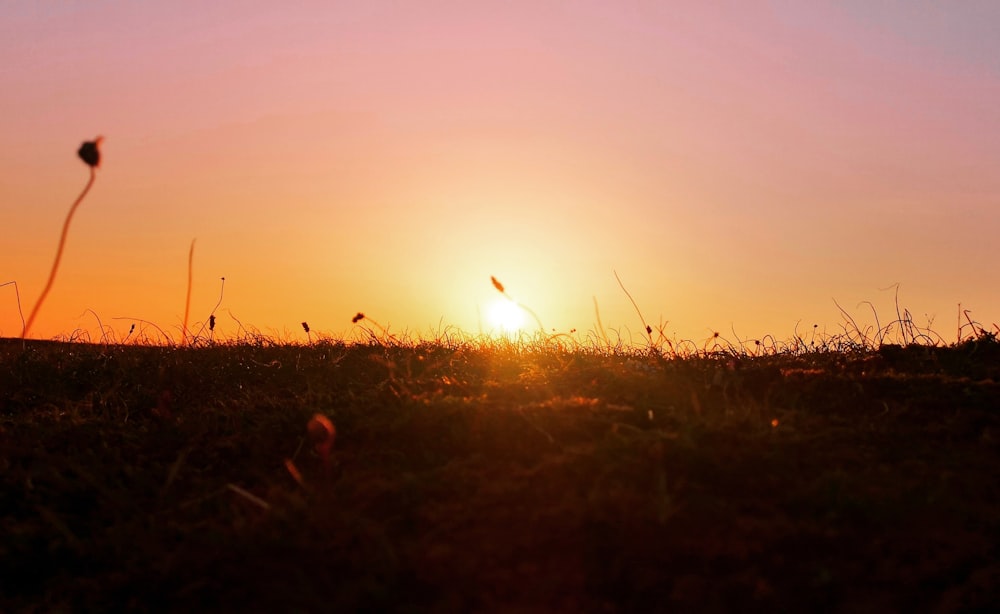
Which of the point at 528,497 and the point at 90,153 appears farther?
the point at 90,153

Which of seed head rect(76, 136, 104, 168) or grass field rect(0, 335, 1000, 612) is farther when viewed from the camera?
seed head rect(76, 136, 104, 168)

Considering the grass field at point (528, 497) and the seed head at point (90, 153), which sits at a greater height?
the seed head at point (90, 153)

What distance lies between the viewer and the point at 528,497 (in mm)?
3389

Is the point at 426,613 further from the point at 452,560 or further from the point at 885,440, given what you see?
the point at 885,440

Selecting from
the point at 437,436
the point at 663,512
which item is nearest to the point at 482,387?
the point at 437,436

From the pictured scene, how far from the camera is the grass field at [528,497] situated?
283 cm

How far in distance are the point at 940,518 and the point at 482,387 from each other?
8.74ft

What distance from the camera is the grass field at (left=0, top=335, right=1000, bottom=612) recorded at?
2.83m

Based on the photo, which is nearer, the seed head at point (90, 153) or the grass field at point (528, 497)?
the grass field at point (528, 497)

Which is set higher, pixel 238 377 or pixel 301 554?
pixel 238 377

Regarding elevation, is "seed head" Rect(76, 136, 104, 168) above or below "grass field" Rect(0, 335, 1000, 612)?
above

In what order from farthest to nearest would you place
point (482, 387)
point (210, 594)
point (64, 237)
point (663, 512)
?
point (482, 387)
point (64, 237)
point (663, 512)
point (210, 594)

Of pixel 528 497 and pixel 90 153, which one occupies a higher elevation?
pixel 90 153

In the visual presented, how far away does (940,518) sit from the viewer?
127 inches
